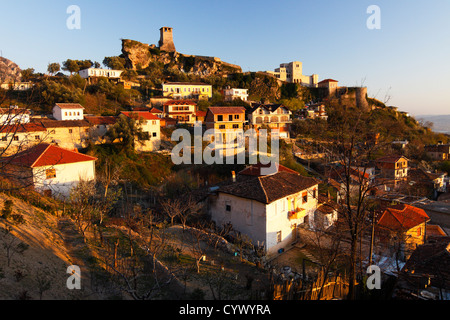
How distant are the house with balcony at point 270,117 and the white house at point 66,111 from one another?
24.0 metres

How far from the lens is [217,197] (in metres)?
17.8

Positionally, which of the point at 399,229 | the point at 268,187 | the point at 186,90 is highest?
the point at 186,90

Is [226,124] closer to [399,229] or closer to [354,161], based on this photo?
[399,229]

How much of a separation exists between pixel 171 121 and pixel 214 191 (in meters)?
24.1

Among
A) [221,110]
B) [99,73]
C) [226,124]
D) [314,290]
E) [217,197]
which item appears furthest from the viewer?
[99,73]

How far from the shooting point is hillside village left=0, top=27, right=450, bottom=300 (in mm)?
8547

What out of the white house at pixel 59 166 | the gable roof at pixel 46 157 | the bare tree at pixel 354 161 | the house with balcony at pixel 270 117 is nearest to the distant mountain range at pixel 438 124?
the house with balcony at pixel 270 117

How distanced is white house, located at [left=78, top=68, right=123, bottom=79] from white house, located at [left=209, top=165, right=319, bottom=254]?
4688 centimetres

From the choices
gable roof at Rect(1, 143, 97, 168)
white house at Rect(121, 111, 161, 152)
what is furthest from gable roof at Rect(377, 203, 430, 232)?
white house at Rect(121, 111, 161, 152)

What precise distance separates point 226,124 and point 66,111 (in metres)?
20.0

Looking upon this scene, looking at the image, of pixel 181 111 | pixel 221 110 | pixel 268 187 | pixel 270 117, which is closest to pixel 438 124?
pixel 270 117

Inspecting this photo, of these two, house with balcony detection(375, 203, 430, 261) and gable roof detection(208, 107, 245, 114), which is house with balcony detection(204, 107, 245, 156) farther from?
house with balcony detection(375, 203, 430, 261)
